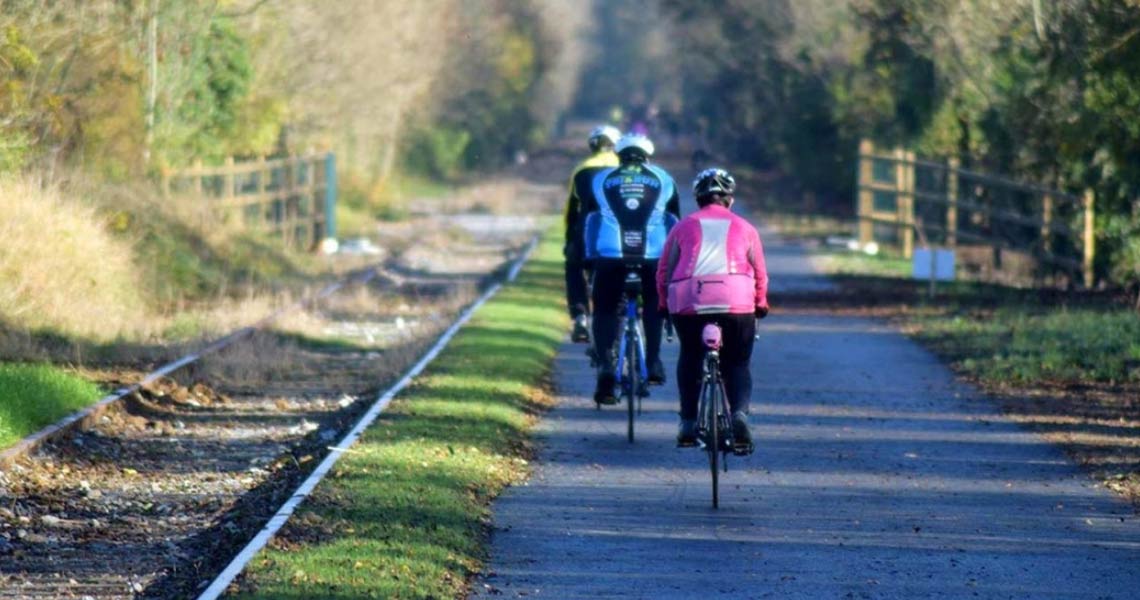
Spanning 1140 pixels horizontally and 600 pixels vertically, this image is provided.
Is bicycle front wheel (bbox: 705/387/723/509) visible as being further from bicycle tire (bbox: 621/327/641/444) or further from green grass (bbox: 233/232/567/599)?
bicycle tire (bbox: 621/327/641/444)

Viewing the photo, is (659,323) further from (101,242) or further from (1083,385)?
(101,242)

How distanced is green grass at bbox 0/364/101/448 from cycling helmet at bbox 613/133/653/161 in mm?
4460

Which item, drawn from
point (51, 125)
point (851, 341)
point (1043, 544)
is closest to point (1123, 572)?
point (1043, 544)

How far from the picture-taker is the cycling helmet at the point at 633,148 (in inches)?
508

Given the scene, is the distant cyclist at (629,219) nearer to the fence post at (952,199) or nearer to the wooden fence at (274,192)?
the wooden fence at (274,192)

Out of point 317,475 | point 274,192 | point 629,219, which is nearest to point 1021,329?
point 629,219

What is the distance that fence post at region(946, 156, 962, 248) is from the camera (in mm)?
31797

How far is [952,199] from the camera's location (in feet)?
104

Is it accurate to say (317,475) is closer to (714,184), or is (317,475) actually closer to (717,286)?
(717,286)

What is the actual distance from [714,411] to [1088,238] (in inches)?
575

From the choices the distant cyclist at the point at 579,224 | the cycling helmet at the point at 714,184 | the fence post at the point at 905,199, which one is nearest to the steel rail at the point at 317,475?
the distant cyclist at the point at 579,224

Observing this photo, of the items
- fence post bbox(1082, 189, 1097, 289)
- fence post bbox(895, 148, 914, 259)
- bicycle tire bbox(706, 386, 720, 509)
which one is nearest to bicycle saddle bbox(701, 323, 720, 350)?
bicycle tire bbox(706, 386, 720, 509)

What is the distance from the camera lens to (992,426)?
46.5 feet

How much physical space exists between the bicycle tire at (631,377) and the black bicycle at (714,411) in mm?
2229
